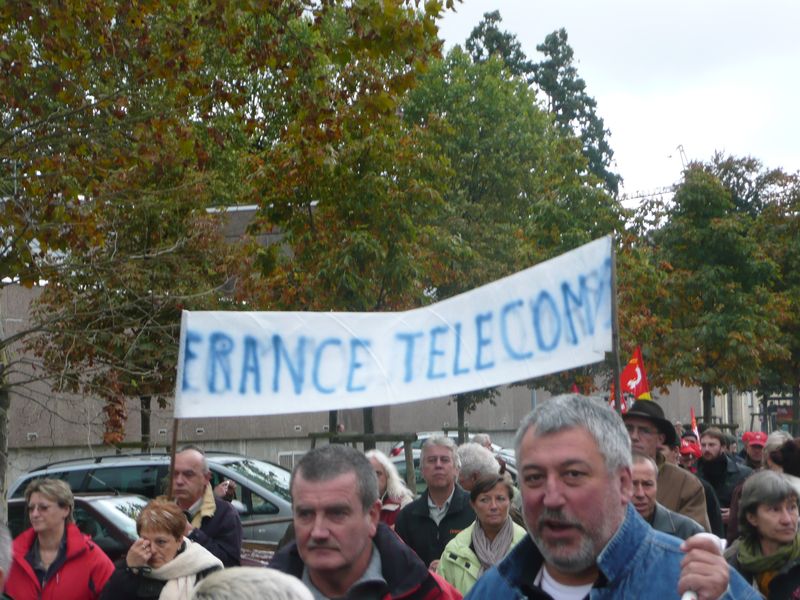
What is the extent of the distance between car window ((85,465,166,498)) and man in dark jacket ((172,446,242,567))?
657 cm

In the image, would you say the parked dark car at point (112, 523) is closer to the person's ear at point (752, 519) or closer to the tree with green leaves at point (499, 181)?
the person's ear at point (752, 519)

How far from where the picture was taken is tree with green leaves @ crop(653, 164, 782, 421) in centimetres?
3123

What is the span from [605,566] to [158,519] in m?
3.68

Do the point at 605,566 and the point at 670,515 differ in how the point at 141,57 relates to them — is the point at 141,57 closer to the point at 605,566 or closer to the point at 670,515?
the point at 670,515

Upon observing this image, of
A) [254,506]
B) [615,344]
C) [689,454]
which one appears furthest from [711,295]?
[615,344]

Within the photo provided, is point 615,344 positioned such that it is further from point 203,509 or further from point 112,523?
point 112,523

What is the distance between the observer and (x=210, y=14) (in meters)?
10.9

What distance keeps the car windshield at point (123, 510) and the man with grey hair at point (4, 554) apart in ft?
23.6

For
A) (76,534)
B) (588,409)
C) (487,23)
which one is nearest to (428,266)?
(76,534)

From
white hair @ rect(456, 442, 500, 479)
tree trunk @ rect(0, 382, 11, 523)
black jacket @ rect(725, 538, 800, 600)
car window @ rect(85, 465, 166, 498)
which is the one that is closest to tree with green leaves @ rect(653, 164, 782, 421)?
car window @ rect(85, 465, 166, 498)

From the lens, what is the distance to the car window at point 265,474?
13719 millimetres

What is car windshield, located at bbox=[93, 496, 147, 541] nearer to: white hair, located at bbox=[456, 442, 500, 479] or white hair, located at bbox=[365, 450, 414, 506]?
white hair, located at bbox=[365, 450, 414, 506]

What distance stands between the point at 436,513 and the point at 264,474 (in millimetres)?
6455

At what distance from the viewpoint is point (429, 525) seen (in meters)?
7.95
